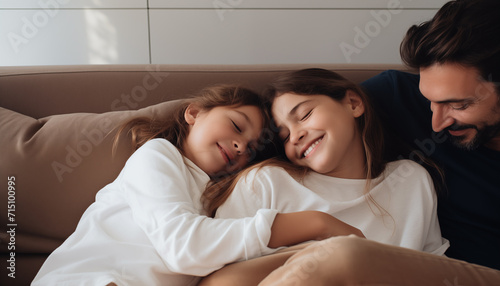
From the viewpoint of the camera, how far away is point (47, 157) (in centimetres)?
133

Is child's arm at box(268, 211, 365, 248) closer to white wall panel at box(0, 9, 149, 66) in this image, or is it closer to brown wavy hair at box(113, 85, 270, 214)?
brown wavy hair at box(113, 85, 270, 214)

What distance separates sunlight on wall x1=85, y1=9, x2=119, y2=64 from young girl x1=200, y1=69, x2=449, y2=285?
3.04 feet

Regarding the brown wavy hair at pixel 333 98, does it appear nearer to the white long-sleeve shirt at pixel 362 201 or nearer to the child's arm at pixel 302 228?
the white long-sleeve shirt at pixel 362 201

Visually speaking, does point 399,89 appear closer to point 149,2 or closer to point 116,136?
point 116,136

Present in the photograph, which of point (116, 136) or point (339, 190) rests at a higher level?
point (116, 136)

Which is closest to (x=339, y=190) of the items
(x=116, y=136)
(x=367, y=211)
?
(x=367, y=211)

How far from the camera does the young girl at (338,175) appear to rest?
48.6 inches

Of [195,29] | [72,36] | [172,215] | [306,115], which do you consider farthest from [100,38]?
[172,215]

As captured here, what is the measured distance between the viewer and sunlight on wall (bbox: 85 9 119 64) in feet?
6.46

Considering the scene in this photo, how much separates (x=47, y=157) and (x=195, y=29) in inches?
36.8

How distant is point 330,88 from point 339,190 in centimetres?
32

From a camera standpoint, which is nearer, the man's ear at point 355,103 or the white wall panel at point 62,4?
the man's ear at point 355,103

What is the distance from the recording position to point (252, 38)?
79.6 inches

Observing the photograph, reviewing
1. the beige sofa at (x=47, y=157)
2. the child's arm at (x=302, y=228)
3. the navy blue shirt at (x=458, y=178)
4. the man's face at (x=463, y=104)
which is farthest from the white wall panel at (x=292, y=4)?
the child's arm at (x=302, y=228)
